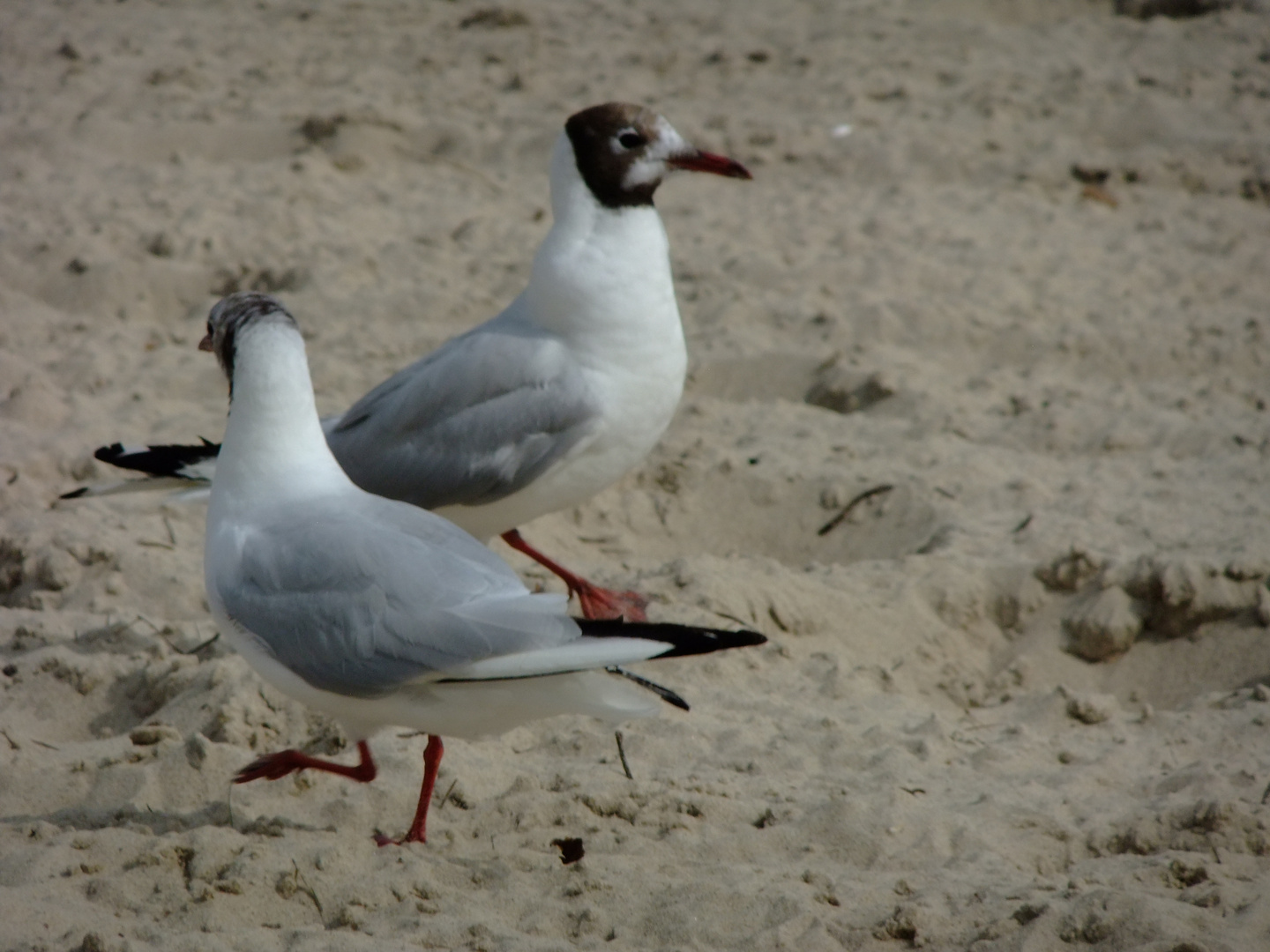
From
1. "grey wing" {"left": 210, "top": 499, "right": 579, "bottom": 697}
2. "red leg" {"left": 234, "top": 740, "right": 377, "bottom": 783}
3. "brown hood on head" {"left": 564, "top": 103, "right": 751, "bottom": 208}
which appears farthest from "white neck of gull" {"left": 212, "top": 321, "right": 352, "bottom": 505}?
"brown hood on head" {"left": 564, "top": 103, "right": 751, "bottom": 208}

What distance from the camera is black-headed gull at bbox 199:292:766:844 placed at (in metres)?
2.88

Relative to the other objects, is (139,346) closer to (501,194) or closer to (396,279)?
(396,279)

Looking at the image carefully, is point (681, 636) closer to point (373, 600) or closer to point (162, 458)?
point (373, 600)

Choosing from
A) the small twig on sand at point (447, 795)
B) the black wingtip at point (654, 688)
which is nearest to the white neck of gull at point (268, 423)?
the small twig on sand at point (447, 795)

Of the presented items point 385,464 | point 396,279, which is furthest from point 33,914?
point 396,279

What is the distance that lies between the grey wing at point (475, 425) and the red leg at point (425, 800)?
3.71ft

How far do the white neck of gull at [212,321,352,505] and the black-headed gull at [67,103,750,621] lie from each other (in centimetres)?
80

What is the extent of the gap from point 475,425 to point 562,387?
11.0 inches

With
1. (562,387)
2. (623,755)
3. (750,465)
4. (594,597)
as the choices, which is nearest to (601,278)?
(562,387)

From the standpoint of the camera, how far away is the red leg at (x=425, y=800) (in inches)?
125

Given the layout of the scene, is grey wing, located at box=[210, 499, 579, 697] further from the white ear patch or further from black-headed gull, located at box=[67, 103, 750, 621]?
the white ear patch

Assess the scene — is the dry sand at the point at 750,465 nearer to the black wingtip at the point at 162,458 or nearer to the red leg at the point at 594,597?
the red leg at the point at 594,597

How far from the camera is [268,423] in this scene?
11.0ft

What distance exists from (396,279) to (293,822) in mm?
3802
